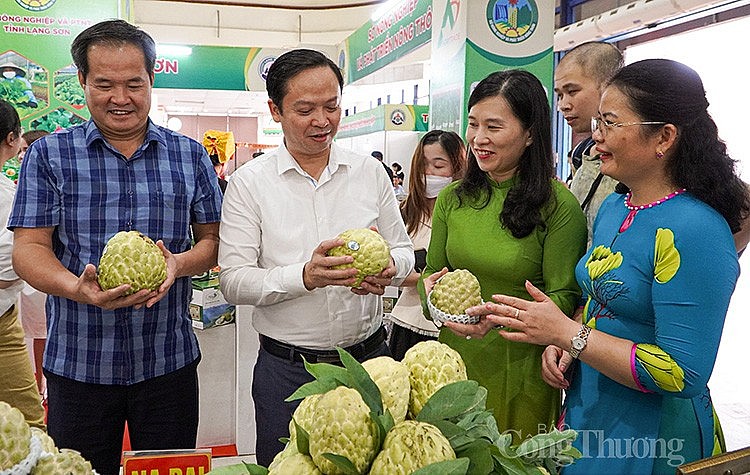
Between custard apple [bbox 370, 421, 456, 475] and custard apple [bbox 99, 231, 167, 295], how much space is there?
1135 mm

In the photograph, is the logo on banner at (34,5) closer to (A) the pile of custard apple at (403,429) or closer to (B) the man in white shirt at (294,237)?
(B) the man in white shirt at (294,237)

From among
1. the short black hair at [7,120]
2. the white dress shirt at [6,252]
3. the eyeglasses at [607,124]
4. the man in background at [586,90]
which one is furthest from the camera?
the short black hair at [7,120]

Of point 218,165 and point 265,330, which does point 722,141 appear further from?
point 218,165

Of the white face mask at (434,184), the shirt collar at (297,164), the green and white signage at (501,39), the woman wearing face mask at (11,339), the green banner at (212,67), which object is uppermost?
the green banner at (212,67)

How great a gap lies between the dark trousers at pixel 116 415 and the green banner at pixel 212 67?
31.5 ft

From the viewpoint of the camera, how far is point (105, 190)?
2.03 metres

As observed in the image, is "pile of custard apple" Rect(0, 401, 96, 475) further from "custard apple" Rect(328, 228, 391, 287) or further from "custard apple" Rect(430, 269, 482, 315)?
"custard apple" Rect(430, 269, 482, 315)

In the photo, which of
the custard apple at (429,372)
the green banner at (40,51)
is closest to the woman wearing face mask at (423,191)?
the custard apple at (429,372)

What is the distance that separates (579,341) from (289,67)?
1194mm

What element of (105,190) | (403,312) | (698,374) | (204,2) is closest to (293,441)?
(698,374)

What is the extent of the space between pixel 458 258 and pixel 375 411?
1.27m

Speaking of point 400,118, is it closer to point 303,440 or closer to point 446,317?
point 446,317

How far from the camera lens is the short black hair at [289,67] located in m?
2.10

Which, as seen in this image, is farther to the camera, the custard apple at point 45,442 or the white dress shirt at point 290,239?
the white dress shirt at point 290,239
